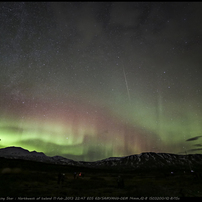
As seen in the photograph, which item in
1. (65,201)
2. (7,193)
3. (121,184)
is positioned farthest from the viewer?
(121,184)

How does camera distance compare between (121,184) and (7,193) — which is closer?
(7,193)

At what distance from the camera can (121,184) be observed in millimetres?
26672

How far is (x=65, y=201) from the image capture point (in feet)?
53.4

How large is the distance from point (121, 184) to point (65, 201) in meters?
13.9

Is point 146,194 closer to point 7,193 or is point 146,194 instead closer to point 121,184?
point 121,184

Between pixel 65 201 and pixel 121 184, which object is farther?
pixel 121 184

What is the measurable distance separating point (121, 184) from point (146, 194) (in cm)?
734

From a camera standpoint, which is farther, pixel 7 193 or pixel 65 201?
pixel 7 193

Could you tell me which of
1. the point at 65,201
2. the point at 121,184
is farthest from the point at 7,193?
the point at 121,184

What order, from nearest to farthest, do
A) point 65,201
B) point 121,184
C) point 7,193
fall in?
point 65,201 < point 7,193 < point 121,184

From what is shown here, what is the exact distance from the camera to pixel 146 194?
66.6 feet

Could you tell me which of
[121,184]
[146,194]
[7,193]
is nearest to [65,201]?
[7,193]

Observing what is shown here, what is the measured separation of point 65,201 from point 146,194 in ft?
38.6

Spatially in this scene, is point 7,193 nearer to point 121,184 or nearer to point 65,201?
point 65,201
